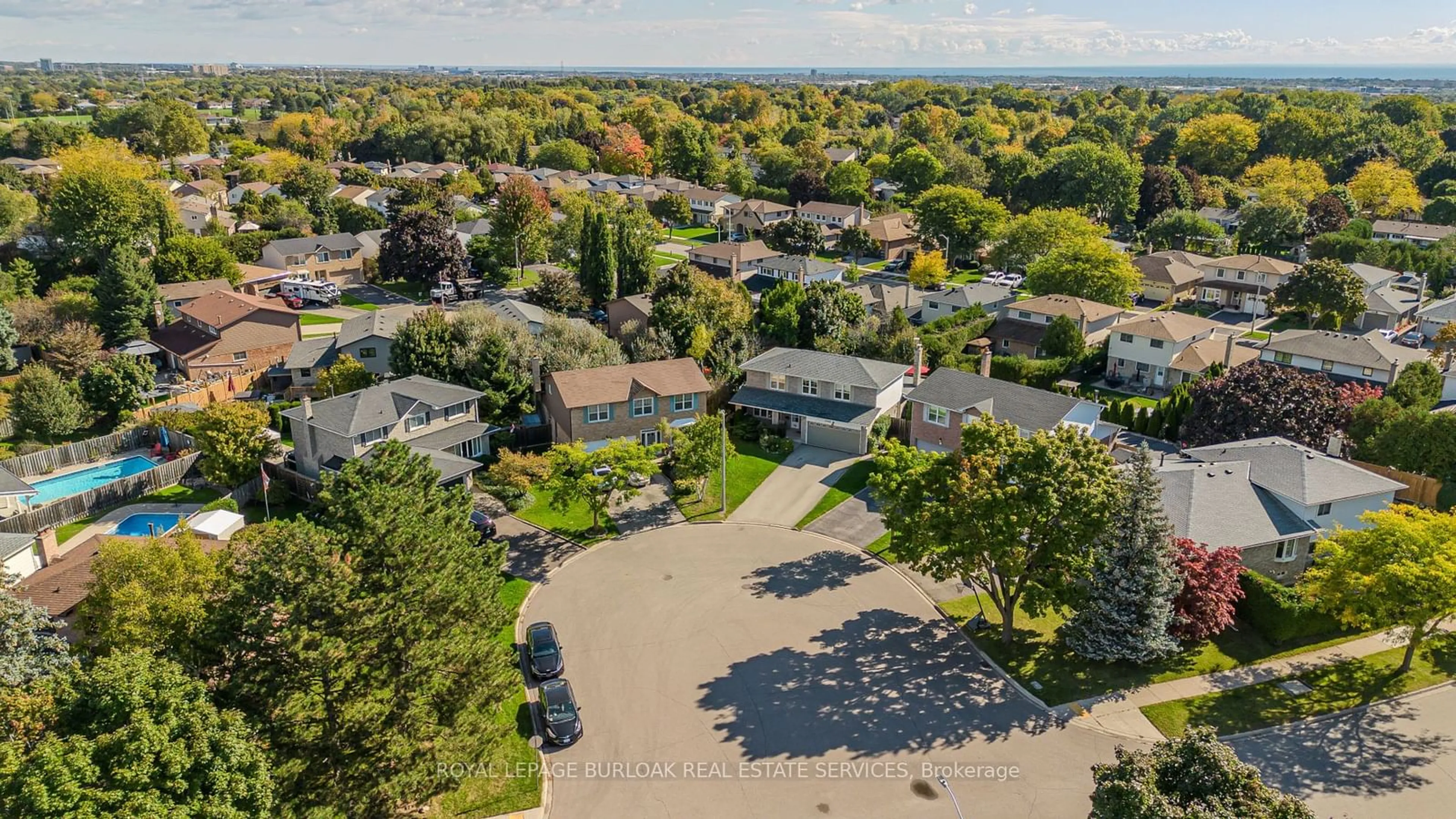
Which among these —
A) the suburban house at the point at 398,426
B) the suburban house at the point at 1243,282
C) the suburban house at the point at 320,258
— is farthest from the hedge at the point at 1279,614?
the suburban house at the point at 320,258

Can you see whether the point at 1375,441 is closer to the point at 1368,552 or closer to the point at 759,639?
the point at 1368,552

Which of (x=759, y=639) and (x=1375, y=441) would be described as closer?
(x=759, y=639)

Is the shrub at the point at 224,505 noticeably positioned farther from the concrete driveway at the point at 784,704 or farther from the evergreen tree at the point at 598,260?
the evergreen tree at the point at 598,260

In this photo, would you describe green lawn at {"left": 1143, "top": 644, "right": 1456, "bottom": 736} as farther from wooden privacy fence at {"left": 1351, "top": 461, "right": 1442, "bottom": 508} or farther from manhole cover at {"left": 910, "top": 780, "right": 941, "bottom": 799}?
wooden privacy fence at {"left": 1351, "top": 461, "right": 1442, "bottom": 508}

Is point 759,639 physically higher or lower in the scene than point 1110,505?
lower

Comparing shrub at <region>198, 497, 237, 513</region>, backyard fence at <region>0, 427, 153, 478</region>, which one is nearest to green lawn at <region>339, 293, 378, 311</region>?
backyard fence at <region>0, 427, 153, 478</region>

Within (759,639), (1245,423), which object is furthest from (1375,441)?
(759,639)
